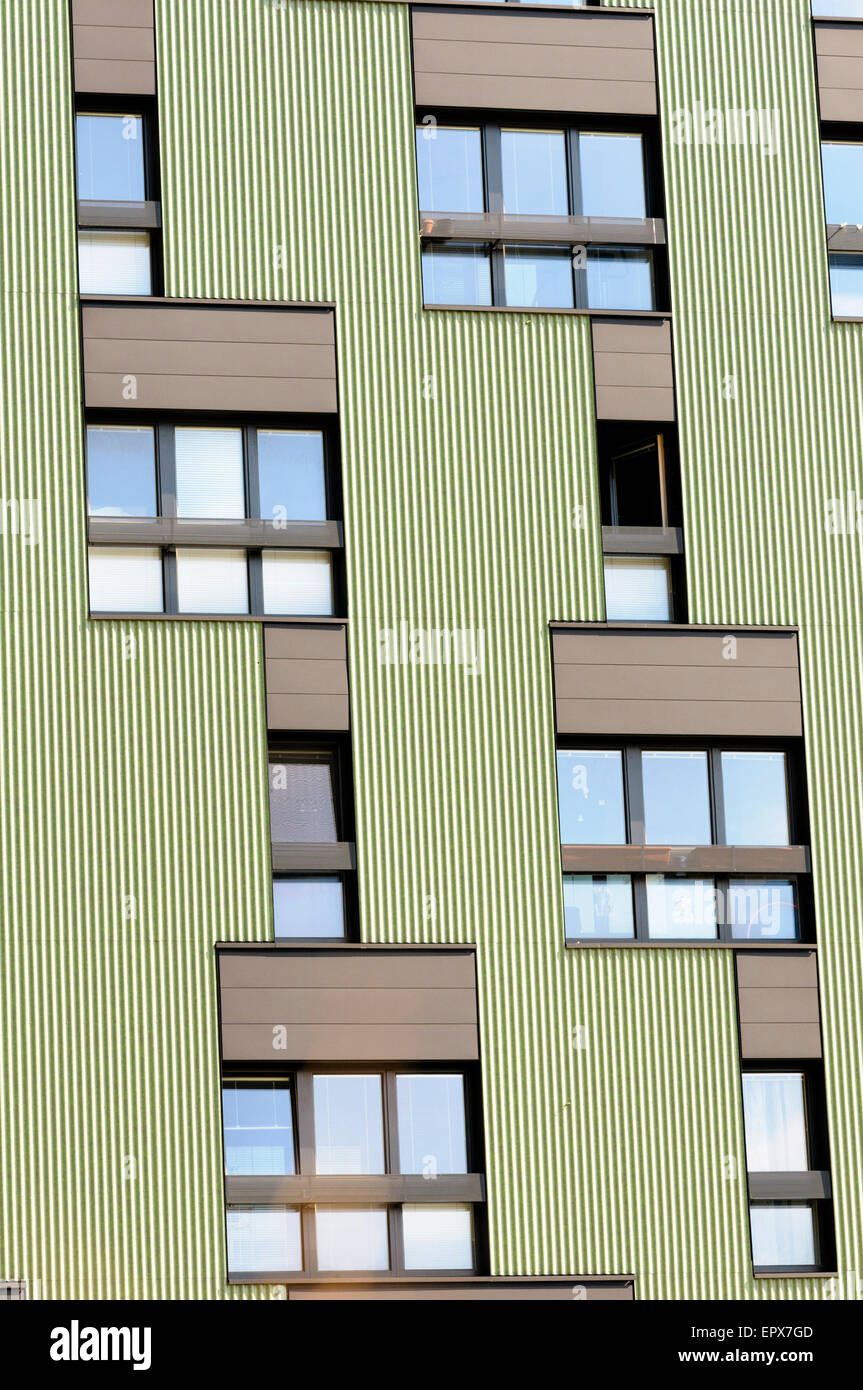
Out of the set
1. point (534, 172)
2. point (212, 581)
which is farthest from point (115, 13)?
point (212, 581)

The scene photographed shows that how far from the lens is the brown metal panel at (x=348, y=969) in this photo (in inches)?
983

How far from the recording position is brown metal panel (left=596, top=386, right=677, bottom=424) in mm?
26984

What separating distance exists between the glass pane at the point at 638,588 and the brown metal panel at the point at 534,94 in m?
5.41

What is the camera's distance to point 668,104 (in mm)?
27875

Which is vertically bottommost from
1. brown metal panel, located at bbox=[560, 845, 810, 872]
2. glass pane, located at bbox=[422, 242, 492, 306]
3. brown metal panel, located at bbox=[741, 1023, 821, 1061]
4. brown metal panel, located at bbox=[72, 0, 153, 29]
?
brown metal panel, located at bbox=[741, 1023, 821, 1061]

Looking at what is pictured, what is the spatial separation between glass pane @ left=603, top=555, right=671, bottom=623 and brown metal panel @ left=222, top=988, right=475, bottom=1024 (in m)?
4.77

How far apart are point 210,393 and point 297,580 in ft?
7.55

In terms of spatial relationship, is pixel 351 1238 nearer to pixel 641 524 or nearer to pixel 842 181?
pixel 641 524

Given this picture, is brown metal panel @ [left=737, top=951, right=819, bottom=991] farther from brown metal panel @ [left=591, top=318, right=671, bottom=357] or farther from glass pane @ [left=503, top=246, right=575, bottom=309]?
glass pane @ [left=503, top=246, right=575, bottom=309]

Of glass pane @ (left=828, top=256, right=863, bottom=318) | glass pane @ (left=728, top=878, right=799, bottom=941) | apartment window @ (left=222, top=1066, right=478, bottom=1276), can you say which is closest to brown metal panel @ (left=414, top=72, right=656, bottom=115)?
glass pane @ (left=828, top=256, right=863, bottom=318)

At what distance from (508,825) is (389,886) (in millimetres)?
1470
